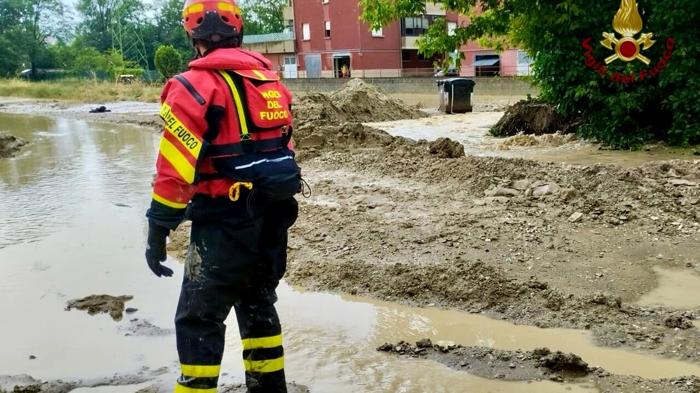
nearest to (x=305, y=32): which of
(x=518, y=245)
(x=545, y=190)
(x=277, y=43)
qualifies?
(x=277, y=43)

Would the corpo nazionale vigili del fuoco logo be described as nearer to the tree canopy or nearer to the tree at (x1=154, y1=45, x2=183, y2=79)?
the tree at (x1=154, y1=45, x2=183, y2=79)

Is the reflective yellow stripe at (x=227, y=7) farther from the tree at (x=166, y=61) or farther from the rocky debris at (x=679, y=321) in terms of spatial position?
the tree at (x=166, y=61)

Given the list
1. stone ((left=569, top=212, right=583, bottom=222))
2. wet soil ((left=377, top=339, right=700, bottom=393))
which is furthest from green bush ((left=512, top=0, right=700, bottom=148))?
wet soil ((left=377, top=339, right=700, bottom=393))

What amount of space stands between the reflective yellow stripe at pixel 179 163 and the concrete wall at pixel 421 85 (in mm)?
20600

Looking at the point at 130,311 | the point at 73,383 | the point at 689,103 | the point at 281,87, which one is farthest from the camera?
the point at 689,103

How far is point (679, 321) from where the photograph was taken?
A: 14.0 ft

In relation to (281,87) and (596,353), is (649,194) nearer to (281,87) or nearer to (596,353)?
(596,353)

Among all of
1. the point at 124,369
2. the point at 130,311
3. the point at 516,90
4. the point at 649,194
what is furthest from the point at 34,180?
the point at 516,90

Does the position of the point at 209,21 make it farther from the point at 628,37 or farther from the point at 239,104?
the point at 628,37

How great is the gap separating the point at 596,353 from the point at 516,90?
2483 centimetres

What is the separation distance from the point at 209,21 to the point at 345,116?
17.4 m

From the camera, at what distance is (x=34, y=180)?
38.9ft

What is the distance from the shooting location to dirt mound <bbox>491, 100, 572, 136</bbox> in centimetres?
1387

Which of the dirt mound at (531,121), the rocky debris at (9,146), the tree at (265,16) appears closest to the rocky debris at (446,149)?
the dirt mound at (531,121)
